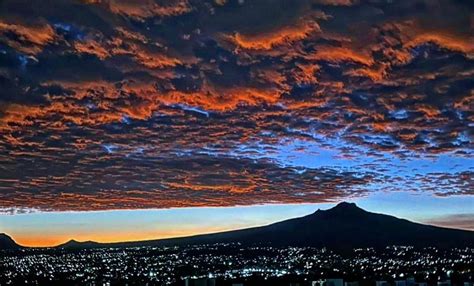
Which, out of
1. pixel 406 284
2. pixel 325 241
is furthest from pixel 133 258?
pixel 406 284

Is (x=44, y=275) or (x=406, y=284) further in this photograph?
(x=44, y=275)

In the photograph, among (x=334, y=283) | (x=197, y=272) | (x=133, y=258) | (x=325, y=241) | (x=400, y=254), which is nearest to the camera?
(x=334, y=283)

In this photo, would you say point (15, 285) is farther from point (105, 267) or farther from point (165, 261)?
point (165, 261)

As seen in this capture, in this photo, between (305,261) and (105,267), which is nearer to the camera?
(105,267)

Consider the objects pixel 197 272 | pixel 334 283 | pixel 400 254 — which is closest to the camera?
pixel 334 283

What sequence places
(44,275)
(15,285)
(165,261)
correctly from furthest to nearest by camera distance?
(165,261) → (44,275) → (15,285)

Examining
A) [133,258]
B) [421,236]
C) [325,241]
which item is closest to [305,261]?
[133,258]

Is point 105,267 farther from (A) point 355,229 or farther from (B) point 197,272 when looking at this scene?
(A) point 355,229

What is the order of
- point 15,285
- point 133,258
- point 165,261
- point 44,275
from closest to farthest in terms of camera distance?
point 15,285
point 44,275
point 165,261
point 133,258
